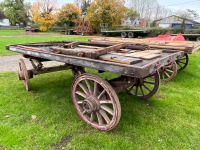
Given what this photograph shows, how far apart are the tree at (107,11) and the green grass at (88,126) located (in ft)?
80.6

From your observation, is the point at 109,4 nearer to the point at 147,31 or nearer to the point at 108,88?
the point at 147,31

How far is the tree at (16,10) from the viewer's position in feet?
181

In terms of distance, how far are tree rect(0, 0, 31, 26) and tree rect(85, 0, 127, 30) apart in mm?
39618

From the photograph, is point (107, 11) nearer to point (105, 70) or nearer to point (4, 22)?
point (105, 70)

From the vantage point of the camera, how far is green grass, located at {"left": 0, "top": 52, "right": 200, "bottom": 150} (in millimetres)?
2348

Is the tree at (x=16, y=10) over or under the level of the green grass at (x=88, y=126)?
over

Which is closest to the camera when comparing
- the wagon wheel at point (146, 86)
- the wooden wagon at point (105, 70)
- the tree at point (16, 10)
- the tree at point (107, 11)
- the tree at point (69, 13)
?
the wooden wagon at point (105, 70)

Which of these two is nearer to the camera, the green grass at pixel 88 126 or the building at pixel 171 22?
the green grass at pixel 88 126

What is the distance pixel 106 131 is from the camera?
251cm

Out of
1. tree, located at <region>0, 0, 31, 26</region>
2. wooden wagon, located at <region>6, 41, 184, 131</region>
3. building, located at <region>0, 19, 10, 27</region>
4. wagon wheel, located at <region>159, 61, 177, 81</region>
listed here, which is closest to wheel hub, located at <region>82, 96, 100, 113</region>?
wooden wagon, located at <region>6, 41, 184, 131</region>

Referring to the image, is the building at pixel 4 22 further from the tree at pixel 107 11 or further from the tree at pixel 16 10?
the tree at pixel 107 11

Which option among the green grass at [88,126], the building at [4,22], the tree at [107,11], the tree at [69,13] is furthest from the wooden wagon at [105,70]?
the building at [4,22]

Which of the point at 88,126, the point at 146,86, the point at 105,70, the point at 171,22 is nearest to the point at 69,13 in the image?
the point at 171,22

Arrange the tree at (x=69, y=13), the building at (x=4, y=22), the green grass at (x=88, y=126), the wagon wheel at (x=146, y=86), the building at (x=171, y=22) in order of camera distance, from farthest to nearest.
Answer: the building at (x=4, y=22), the building at (x=171, y=22), the tree at (x=69, y=13), the wagon wheel at (x=146, y=86), the green grass at (x=88, y=126)
